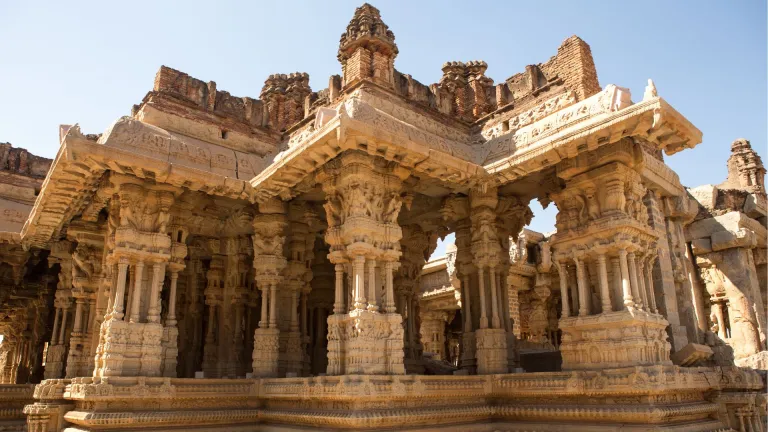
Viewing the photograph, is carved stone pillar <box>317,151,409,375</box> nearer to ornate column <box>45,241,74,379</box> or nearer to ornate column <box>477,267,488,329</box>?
ornate column <box>477,267,488,329</box>

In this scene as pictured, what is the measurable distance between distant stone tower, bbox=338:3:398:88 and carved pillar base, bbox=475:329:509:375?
17.2 feet

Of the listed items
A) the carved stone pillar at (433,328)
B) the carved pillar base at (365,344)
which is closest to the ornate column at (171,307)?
the carved pillar base at (365,344)

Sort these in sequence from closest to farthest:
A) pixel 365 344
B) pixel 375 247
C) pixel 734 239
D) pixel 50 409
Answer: pixel 365 344, pixel 375 247, pixel 50 409, pixel 734 239

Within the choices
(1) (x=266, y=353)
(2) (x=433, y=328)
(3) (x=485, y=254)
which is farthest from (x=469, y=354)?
(2) (x=433, y=328)

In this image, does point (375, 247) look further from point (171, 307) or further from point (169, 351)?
point (169, 351)

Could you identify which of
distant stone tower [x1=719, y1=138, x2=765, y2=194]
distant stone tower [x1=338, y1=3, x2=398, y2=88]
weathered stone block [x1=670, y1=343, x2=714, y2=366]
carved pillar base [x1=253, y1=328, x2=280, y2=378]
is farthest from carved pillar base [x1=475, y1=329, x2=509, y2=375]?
distant stone tower [x1=719, y1=138, x2=765, y2=194]

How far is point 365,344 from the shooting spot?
8.66m

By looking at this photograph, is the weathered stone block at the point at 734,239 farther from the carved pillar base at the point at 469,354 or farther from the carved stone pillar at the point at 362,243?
the carved stone pillar at the point at 362,243

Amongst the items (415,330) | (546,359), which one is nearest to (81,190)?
(415,330)

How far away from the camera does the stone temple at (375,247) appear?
8805 mm

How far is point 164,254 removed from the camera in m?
10.3

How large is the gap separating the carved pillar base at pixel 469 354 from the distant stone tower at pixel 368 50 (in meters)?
5.31

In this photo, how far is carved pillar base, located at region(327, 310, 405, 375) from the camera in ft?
28.3

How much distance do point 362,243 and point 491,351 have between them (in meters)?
3.60
